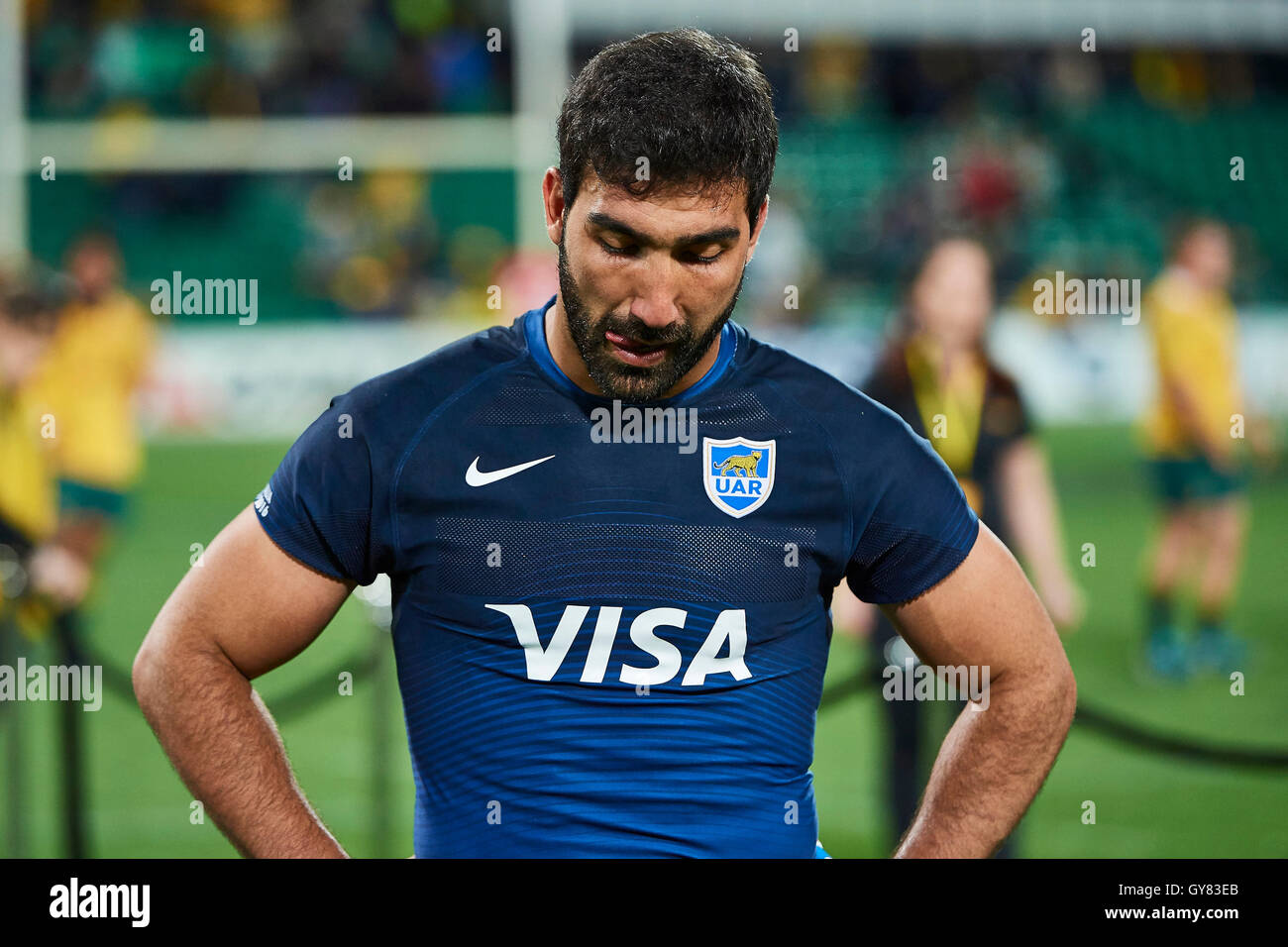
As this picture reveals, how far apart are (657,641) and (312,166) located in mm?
18000

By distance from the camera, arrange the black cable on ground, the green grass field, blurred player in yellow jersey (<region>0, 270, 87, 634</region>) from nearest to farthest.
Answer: the black cable on ground → the green grass field → blurred player in yellow jersey (<region>0, 270, 87, 634</region>)

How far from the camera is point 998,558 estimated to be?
235 cm

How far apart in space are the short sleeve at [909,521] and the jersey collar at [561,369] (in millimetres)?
259

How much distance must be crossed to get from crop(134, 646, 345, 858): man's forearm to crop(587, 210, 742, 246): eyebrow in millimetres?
836

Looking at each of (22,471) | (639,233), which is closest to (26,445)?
(22,471)

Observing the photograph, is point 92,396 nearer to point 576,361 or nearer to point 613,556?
point 576,361

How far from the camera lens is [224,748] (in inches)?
90.3

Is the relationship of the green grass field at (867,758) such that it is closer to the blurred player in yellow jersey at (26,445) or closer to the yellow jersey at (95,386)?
the blurred player in yellow jersey at (26,445)

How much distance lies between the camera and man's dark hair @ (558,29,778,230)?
2.13 metres

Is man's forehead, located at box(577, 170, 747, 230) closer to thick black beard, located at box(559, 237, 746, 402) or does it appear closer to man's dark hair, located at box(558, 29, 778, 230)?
man's dark hair, located at box(558, 29, 778, 230)

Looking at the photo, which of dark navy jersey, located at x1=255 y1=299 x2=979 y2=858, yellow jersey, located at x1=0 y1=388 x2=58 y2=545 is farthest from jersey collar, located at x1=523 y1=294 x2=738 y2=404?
yellow jersey, located at x1=0 y1=388 x2=58 y2=545

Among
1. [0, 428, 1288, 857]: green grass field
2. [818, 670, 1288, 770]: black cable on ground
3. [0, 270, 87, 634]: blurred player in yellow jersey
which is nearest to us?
[818, 670, 1288, 770]: black cable on ground

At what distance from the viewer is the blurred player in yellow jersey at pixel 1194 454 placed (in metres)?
8.53

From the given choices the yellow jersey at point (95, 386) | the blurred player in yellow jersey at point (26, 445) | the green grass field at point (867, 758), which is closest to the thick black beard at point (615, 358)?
the green grass field at point (867, 758)
